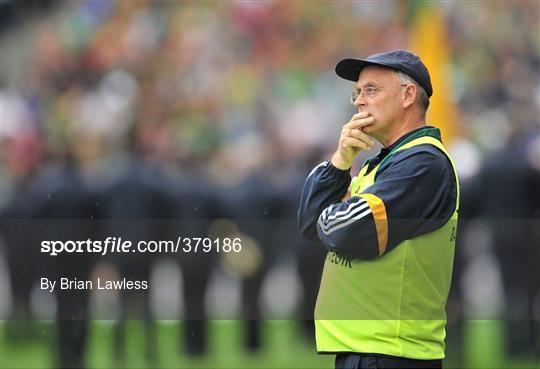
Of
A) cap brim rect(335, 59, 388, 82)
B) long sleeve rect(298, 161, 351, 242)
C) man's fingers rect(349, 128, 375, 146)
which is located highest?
cap brim rect(335, 59, 388, 82)

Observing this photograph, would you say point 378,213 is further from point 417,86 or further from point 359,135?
point 417,86

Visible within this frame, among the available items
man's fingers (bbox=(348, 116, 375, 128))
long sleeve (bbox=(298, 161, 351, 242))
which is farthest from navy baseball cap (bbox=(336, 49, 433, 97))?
long sleeve (bbox=(298, 161, 351, 242))

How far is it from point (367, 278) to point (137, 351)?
1.02 metres

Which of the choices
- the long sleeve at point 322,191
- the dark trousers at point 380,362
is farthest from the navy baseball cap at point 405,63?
the dark trousers at point 380,362

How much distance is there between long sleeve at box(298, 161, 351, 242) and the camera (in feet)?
6.88

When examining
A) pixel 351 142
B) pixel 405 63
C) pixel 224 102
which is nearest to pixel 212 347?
pixel 224 102

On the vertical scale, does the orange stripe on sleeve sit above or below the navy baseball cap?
below

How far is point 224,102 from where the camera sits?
2605mm

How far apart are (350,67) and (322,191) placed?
323 millimetres

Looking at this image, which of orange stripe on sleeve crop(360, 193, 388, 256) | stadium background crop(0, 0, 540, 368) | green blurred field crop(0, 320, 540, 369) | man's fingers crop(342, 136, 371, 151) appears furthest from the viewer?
green blurred field crop(0, 320, 540, 369)

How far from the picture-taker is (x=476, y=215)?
2.73m

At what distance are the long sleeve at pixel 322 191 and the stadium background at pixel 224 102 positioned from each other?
0.46 m

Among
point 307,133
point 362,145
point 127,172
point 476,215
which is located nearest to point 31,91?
point 127,172

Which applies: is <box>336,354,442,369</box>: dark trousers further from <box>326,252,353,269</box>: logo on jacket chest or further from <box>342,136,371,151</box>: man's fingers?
<box>342,136,371,151</box>: man's fingers
